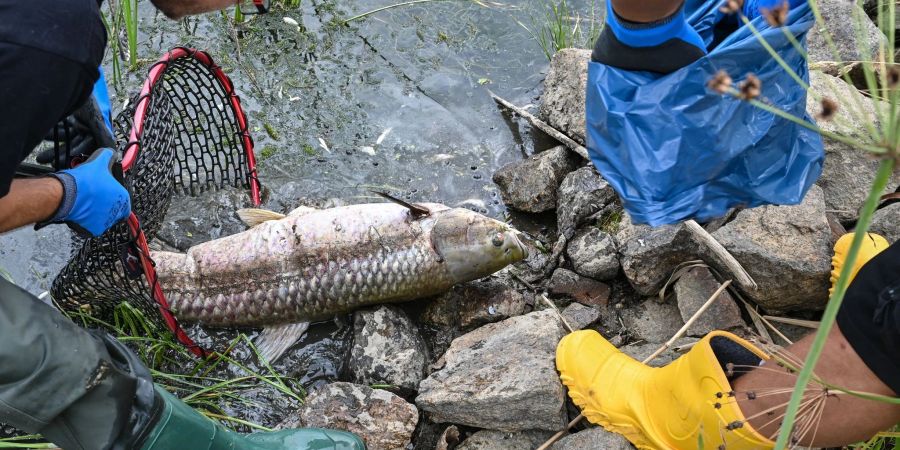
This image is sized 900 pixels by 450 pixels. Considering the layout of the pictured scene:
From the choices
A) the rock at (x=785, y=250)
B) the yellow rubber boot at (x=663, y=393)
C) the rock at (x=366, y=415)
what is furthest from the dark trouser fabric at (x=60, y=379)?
the rock at (x=785, y=250)

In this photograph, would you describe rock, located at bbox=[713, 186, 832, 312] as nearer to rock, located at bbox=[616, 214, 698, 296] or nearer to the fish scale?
rock, located at bbox=[616, 214, 698, 296]

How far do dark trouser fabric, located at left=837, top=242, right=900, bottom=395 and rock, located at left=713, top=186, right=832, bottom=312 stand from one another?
1.01 metres

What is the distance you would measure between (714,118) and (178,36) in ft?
14.4

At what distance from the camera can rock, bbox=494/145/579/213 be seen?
4676 mm

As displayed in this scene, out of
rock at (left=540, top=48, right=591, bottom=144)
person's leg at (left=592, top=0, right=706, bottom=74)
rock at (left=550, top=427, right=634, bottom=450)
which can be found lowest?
rock at (left=550, top=427, right=634, bottom=450)

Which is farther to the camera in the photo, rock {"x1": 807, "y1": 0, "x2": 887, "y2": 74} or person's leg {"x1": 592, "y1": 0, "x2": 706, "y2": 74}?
rock {"x1": 807, "y1": 0, "x2": 887, "y2": 74}

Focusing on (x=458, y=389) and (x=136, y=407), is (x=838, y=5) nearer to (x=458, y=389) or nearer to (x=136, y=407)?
(x=458, y=389)

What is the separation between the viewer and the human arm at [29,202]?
2.71 metres

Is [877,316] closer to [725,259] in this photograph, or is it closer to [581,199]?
[725,259]

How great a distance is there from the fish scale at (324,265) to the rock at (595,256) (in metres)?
0.36

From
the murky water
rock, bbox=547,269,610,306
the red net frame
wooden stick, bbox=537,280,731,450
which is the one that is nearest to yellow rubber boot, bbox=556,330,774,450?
wooden stick, bbox=537,280,731,450

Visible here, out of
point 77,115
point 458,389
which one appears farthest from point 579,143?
point 77,115

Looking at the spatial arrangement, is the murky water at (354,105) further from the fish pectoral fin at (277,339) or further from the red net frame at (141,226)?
the red net frame at (141,226)

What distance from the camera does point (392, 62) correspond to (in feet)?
18.7
